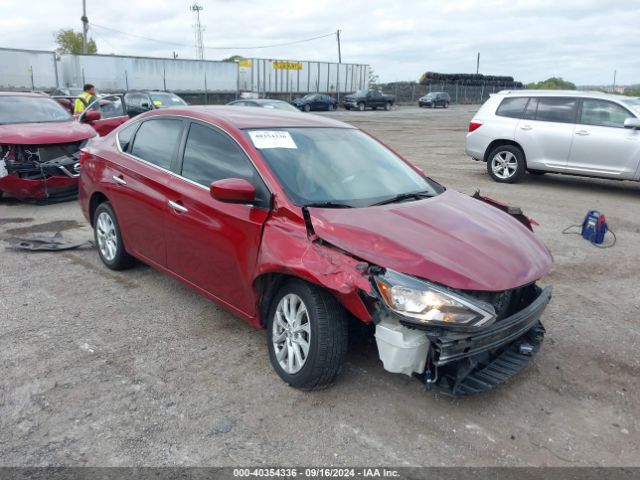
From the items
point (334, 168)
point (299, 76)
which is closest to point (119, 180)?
point (334, 168)

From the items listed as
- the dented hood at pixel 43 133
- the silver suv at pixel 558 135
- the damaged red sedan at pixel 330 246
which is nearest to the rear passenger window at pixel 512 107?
the silver suv at pixel 558 135

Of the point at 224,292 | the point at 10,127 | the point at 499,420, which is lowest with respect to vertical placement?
the point at 499,420

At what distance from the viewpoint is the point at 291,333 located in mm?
3453

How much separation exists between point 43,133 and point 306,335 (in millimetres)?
6883

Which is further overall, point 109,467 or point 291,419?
point 291,419

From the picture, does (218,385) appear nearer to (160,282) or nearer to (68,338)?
(68,338)

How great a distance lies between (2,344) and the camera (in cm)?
395

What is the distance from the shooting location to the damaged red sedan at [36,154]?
810 centimetres

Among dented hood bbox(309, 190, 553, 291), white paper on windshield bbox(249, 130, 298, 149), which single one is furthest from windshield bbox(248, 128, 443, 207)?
dented hood bbox(309, 190, 553, 291)

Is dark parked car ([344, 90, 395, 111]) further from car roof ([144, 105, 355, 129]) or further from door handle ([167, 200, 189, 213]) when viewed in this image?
door handle ([167, 200, 189, 213])

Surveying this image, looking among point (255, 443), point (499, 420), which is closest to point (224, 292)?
point (255, 443)

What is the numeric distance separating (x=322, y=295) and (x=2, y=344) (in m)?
2.38

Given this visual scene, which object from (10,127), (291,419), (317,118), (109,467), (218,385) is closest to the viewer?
(109,467)

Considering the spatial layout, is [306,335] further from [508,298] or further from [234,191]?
[508,298]
